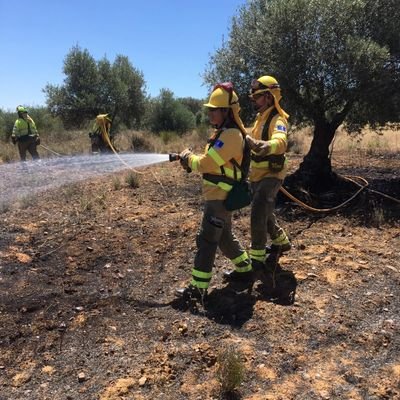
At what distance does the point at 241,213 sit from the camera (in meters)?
7.57

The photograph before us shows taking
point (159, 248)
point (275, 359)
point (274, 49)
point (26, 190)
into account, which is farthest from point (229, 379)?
point (26, 190)

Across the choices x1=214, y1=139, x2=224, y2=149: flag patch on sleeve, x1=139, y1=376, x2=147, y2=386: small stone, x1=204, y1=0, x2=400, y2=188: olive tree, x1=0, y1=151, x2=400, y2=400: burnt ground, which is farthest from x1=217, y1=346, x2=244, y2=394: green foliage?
x1=204, y1=0, x2=400, y2=188: olive tree

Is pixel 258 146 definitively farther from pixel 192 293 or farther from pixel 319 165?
pixel 319 165

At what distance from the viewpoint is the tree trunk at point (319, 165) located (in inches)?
339

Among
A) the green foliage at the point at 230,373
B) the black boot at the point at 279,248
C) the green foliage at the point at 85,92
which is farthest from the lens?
the green foliage at the point at 85,92

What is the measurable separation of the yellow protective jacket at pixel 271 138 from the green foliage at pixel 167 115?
842 inches

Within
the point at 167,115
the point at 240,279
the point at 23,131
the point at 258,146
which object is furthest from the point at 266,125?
the point at 167,115

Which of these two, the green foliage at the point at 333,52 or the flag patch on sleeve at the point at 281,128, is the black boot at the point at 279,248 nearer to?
the flag patch on sleeve at the point at 281,128

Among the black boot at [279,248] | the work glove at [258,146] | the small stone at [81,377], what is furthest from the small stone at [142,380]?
the black boot at [279,248]

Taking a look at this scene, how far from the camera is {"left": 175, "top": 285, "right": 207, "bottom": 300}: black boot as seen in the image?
467cm

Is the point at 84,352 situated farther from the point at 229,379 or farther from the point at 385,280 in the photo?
the point at 385,280

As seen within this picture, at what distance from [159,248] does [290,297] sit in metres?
2.11

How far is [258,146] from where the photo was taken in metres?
4.50

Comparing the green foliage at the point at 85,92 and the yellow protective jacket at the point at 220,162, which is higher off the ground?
the green foliage at the point at 85,92
